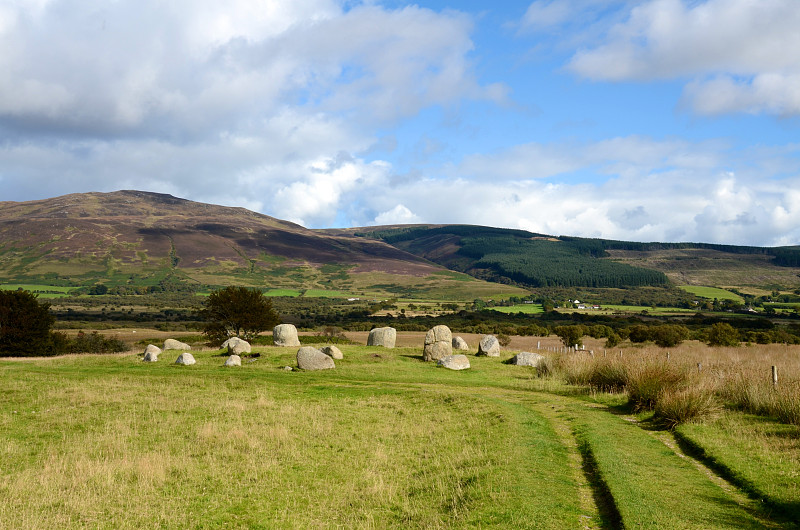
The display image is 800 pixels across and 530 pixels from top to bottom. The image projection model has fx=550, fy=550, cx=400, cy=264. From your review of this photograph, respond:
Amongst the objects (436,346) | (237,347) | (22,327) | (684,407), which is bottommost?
(237,347)

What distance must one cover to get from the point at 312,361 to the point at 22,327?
99.4ft

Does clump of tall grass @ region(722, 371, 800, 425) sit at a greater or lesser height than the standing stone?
greater

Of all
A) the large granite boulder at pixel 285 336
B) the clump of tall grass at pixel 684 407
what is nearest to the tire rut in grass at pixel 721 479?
the clump of tall grass at pixel 684 407

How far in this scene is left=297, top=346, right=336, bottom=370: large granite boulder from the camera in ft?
120

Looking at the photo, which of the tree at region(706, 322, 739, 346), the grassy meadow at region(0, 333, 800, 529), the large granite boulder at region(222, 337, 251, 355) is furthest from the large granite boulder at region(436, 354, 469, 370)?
the tree at region(706, 322, 739, 346)

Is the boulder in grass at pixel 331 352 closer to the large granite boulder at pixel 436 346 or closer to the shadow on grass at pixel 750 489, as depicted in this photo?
the large granite boulder at pixel 436 346

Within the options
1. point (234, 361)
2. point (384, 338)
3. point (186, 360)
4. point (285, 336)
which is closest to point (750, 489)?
point (234, 361)

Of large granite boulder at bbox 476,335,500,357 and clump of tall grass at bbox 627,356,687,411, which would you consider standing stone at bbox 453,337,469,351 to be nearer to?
large granite boulder at bbox 476,335,500,357

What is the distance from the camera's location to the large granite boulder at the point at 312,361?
3672cm

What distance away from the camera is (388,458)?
1667 cm

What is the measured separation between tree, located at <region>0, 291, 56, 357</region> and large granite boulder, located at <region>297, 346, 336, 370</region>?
1140 inches

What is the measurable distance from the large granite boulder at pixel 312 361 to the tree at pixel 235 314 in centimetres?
→ 2208

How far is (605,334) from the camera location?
3191 inches

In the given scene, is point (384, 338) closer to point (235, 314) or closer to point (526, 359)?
point (526, 359)
